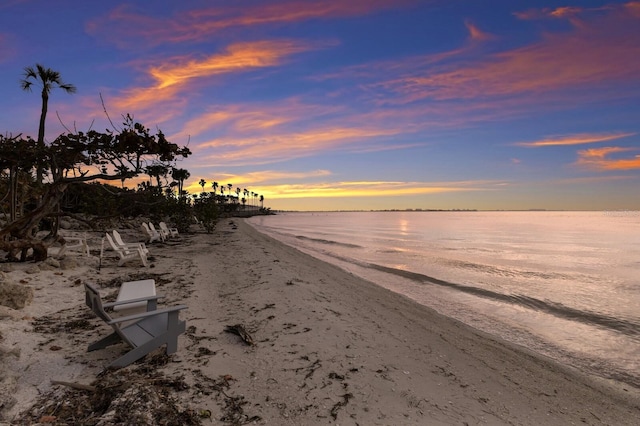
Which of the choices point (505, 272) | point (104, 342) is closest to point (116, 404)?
point (104, 342)

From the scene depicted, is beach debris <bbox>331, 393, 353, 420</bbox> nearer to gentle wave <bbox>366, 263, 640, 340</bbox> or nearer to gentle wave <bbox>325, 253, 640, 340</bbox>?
gentle wave <bbox>325, 253, 640, 340</bbox>

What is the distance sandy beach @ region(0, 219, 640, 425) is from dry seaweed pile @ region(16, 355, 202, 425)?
2 cm

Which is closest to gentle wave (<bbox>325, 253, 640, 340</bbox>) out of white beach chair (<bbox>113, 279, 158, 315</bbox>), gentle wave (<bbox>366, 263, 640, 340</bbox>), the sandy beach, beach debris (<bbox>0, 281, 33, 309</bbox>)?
gentle wave (<bbox>366, 263, 640, 340</bbox>)

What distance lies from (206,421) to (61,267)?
8803 mm

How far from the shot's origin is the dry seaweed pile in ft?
10.3

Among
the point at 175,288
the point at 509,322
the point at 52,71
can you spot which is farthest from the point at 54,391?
the point at 52,71

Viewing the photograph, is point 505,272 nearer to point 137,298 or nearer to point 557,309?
point 557,309

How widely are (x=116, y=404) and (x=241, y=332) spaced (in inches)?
88.4

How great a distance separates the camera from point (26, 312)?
5906 mm

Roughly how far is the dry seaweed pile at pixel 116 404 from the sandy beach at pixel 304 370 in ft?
0.06

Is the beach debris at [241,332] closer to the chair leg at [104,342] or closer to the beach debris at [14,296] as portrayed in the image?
the chair leg at [104,342]

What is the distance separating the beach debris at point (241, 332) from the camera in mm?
5156

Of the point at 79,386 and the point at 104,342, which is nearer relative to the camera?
the point at 79,386

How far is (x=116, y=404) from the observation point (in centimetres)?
327
